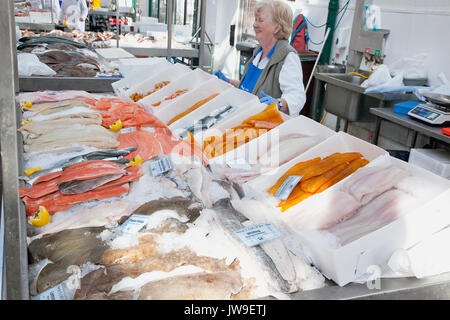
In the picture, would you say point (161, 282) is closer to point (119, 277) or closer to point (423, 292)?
point (119, 277)

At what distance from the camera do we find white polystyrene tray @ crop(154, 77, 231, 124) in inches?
121

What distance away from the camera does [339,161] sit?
6.23 feet

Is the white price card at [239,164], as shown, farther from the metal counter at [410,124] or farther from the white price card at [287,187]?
the metal counter at [410,124]

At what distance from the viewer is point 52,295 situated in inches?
50.0

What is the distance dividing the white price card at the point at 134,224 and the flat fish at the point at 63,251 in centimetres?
9

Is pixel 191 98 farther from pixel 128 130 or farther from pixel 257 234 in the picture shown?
pixel 257 234

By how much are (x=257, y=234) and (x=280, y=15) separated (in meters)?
2.56

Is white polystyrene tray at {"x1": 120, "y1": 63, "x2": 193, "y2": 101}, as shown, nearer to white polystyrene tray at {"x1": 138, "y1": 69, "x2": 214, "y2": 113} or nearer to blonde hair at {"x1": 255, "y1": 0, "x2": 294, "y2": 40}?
white polystyrene tray at {"x1": 138, "y1": 69, "x2": 214, "y2": 113}

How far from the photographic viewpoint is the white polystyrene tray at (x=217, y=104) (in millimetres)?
2803

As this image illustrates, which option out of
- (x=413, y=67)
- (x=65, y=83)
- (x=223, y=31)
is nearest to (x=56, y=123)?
(x=65, y=83)

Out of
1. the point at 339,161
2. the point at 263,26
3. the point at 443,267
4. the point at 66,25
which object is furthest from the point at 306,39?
the point at 443,267

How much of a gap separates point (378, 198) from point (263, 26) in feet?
7.89

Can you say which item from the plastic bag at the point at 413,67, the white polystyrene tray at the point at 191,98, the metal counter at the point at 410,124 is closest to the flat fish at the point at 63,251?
the white polystyrene tray at the point at 191,98

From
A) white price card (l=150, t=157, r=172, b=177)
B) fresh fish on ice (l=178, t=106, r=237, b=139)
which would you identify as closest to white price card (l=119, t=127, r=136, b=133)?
fresh fish on ice (l=178, t=106, r=237, b=139)
